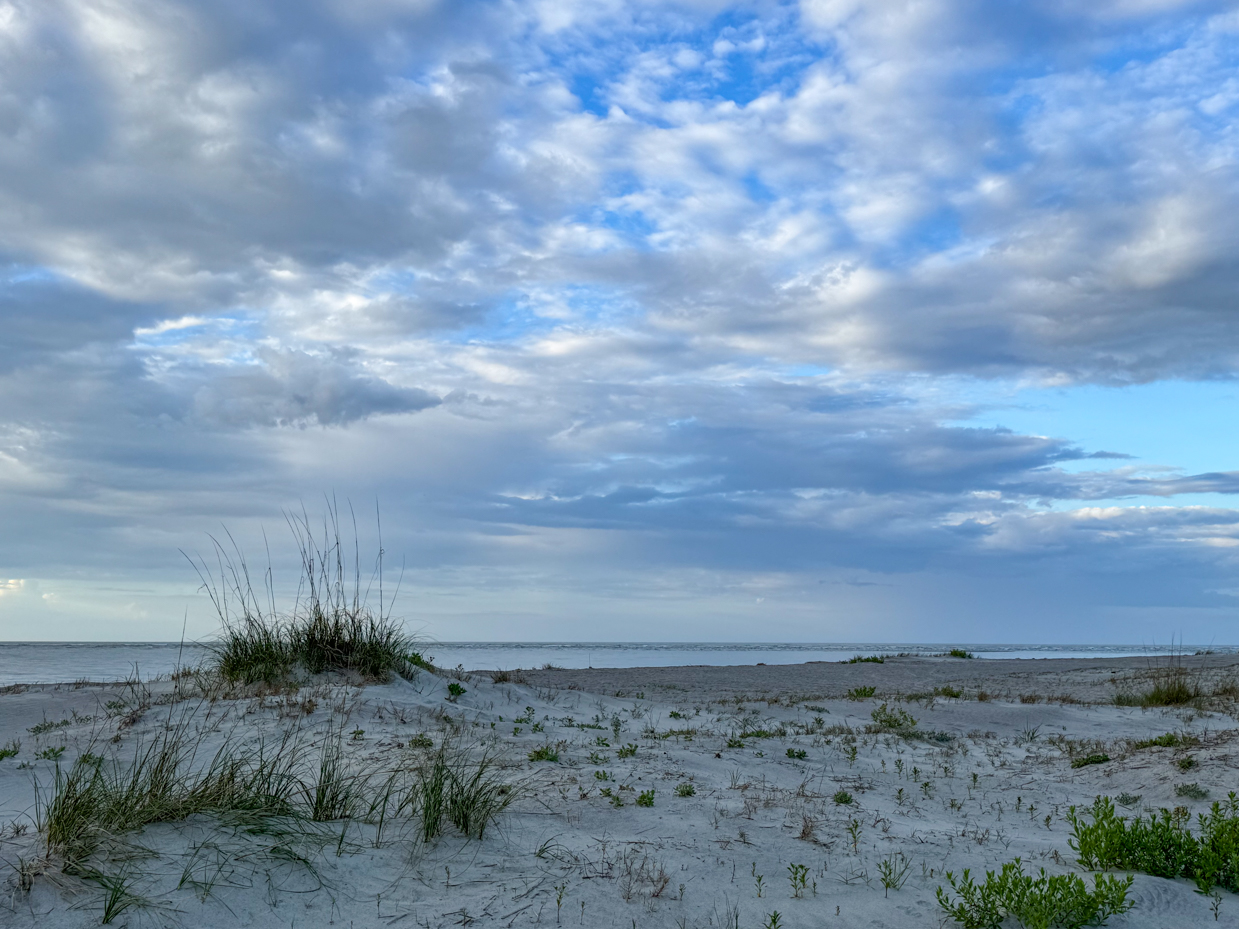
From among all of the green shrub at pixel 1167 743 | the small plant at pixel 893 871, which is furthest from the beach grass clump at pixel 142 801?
the green shrub at pixel 1167 743

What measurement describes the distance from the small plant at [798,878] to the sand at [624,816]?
5 centimetres

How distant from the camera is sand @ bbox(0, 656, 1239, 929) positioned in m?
4.43

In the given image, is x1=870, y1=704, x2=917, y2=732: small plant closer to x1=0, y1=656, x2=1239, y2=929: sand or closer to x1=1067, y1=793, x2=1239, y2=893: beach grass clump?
x1=0, y1=656, x2=1239, y2=929: sand

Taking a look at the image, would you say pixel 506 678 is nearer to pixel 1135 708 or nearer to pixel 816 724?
pixel 816 724

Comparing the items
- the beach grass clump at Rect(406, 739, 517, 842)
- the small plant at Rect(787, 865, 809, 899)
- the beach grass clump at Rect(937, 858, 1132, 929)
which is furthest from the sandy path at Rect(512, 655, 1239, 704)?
the beach grass clump at Rect(937, 858, 1132, 929)

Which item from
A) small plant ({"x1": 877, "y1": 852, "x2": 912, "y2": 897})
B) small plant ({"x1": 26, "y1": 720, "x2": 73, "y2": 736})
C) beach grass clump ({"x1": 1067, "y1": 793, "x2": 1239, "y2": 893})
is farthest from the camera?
small plant ({"x1": 26, "y1": 720, "x2": 73, "y2": 736})

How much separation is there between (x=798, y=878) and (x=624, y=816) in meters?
1.44

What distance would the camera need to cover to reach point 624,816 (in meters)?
5.95

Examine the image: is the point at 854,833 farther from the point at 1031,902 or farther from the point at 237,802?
the point at 237,802

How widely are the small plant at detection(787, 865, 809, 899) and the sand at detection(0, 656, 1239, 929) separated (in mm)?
49

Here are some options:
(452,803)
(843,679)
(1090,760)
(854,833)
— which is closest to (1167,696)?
(1090,760)

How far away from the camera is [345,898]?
14.8ft

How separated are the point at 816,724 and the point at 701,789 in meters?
4.68

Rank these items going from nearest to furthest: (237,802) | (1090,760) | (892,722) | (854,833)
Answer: (237,802), (854,833), (1090,760), (892,722)
